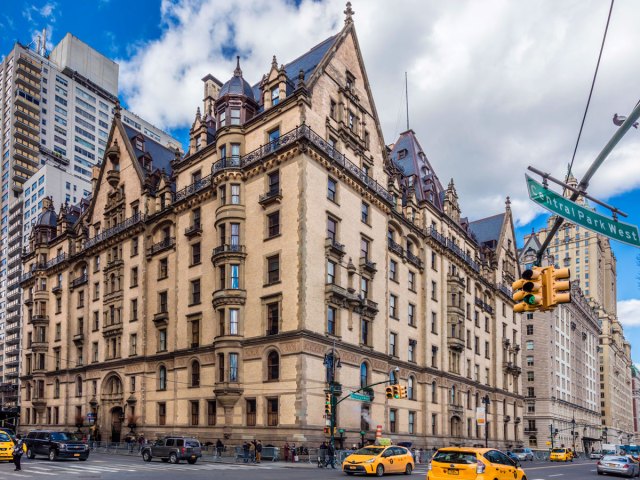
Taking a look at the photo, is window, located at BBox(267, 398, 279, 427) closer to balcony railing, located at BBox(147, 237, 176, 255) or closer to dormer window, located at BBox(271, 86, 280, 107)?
balcony railing, located at BBox(147, 237, 176, 255)

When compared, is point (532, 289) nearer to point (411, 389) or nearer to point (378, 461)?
point (378, 461)

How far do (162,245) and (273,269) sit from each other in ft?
52.2

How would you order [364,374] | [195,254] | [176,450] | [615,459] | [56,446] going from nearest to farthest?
[56,446]
[615,459]
[176,450]
[364,374]
[195,254]

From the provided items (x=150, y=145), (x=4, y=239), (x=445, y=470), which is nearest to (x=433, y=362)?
(x=150, y=145)

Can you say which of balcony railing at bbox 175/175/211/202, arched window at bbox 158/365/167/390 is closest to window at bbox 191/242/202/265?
balcony railing at bbox 175/175/211/202

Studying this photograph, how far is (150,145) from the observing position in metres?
70.8

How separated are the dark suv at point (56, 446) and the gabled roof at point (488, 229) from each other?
62542mm

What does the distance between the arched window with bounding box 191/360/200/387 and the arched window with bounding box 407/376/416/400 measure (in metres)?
19.5

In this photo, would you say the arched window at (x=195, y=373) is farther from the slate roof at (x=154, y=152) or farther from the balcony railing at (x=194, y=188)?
the slate roof at (x=154, y=152)

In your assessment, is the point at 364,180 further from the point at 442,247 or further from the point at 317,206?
the point at 442,247

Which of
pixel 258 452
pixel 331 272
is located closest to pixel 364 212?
pixel 331 272

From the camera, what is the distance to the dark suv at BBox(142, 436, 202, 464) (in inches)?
1554

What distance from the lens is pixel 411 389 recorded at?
60.0 meters

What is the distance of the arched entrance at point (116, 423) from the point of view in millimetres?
60688
